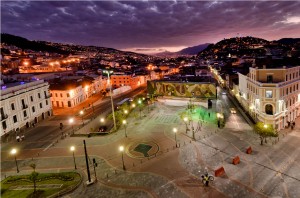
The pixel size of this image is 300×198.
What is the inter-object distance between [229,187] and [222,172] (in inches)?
122

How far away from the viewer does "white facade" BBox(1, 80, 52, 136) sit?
5372 centimetres

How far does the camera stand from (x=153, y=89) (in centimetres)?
8294

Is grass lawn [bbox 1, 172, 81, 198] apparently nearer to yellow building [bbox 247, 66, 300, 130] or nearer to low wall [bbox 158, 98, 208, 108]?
yellow building [bbox 247, 66, 300, 130]

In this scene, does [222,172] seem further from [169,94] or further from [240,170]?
[169,94]

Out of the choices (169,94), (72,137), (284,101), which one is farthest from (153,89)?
(284,101)

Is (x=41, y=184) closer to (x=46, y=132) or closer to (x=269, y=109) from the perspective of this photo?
(x=46, y=132)

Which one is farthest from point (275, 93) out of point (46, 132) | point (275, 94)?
point (46, 132)

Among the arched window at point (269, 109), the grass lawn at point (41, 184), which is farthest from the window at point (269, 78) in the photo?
the grass lawn at point (41, 184)

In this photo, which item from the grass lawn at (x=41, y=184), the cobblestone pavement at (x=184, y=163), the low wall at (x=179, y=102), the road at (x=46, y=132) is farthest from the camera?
the low wall at (x=179, y=102)

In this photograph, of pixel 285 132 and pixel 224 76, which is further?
pixel 224 76

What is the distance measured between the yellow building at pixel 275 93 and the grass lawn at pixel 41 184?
127 ft

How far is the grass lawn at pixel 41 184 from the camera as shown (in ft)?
103

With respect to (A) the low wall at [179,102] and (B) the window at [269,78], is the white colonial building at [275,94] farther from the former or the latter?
(A) the low wall at [179,102]

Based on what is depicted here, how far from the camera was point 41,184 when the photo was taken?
33.3 m
